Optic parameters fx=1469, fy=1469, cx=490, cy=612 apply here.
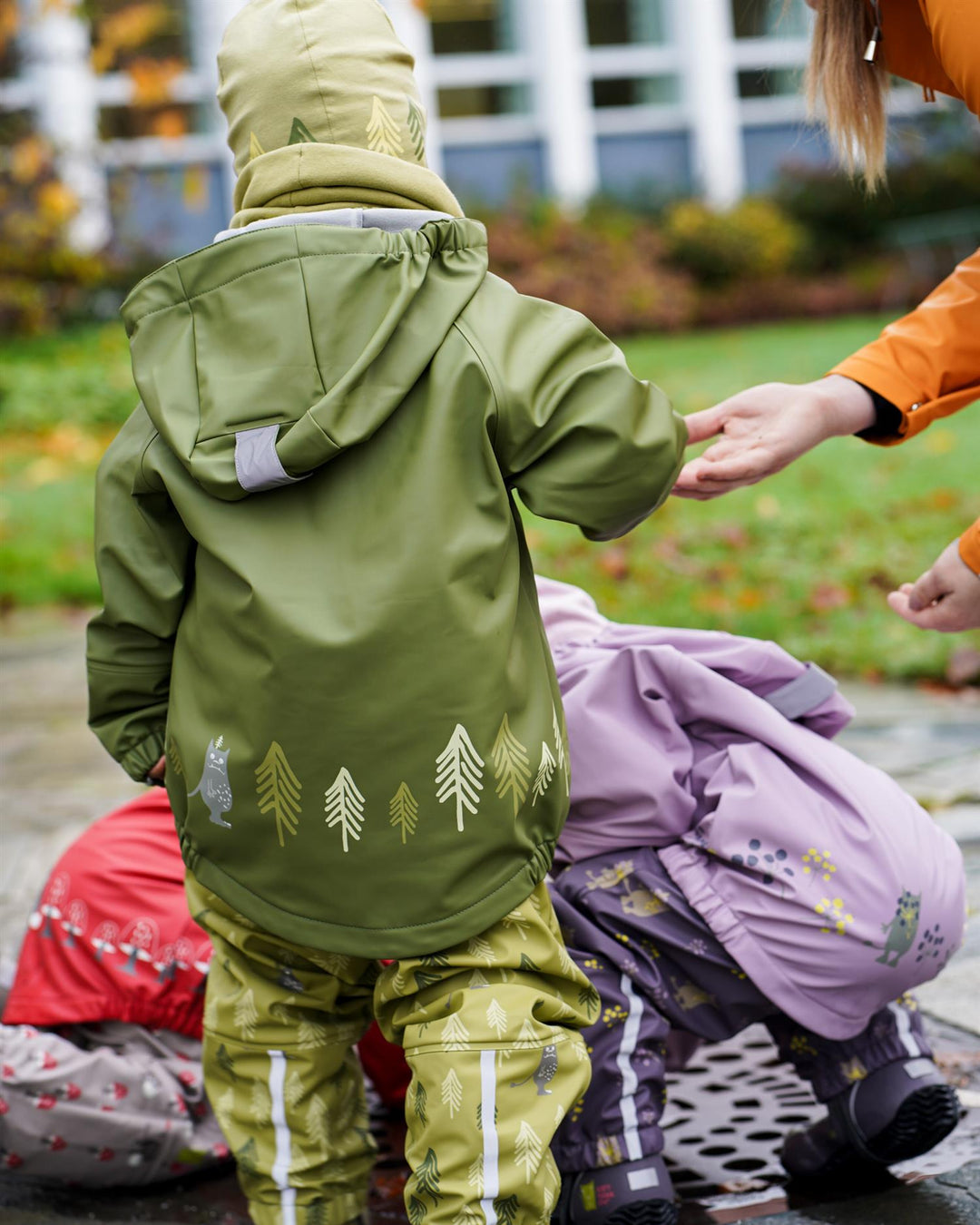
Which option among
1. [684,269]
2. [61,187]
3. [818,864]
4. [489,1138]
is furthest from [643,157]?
[489,1138]

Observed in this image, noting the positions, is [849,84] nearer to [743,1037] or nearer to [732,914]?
[732,914]

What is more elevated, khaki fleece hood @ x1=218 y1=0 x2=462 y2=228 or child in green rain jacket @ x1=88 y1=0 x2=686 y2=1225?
khaki fleece hood @ x1=218 y1=0 x2=462 y2=228

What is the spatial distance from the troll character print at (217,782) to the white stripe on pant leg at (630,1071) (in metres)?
0.57

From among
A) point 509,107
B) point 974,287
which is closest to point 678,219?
point 509,107

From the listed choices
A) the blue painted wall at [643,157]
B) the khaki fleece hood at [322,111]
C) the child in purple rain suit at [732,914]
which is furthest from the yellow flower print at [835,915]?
the blue painted wall at [643,157]

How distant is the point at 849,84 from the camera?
2.05m

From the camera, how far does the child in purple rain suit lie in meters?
1.88

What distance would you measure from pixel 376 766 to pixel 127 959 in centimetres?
79

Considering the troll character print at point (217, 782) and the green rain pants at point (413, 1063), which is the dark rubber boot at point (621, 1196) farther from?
the troll character print at point (217, 782)

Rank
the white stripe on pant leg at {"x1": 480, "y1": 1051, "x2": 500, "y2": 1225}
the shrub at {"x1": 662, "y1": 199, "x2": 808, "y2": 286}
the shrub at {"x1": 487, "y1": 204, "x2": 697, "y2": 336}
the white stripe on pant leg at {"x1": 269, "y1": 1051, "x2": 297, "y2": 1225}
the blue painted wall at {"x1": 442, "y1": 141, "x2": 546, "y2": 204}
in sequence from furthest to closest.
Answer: the blue painted wall at {"x1": 442, "y1": 141, "x2": 546, "y2": 204} < the shrub at {"x1": 662, "y1": 199, "x2": 808, "y2": 286} < the shrub at {"x1": 487, "y1": 204, "x2": 697, "y2": 336} < the white stripe on pant leg at {"x1": 269, "y1": 1051, "x2": 297, "y2": 1225} < the white stripe on pant leg at {"x1": 480, "y1": 1051, "x2": 500, "y2": 1225}

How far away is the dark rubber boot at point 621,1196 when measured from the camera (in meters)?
1.84

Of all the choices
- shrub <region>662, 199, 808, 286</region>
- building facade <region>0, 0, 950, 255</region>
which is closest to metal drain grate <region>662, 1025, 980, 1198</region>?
shrub <region>662, 199, 808, 286</region>

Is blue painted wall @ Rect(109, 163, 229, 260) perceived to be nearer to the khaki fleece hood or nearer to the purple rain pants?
the khaki fleece hood

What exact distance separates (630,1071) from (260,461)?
3.00 ft
